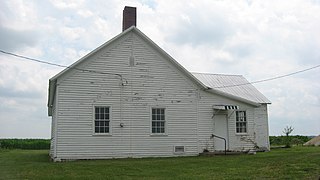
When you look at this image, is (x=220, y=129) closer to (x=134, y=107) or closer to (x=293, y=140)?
(x=134, y=107)

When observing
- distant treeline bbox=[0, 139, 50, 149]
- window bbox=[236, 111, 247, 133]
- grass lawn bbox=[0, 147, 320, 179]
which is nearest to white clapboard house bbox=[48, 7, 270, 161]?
window bbox=[236, 111, 247, 133]

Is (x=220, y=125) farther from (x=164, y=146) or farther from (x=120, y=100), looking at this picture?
(x=120, y=100)

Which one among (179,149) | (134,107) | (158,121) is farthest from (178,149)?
(134,107)

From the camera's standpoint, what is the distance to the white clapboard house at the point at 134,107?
66.7 feet

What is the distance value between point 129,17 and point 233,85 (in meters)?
10.9

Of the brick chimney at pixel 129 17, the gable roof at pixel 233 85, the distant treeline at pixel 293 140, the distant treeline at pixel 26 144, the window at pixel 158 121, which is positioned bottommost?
the distant treeline at pixel 26 144

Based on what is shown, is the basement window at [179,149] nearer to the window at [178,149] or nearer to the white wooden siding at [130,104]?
the window at [178,149]

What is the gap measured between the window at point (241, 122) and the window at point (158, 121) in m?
5.03

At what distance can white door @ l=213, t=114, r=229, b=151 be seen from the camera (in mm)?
23516

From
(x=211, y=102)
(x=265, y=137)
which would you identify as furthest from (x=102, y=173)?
(x=265, y=137)

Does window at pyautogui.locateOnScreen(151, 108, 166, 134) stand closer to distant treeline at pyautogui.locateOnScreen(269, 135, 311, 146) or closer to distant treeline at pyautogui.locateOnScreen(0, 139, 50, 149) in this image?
distant treeline at pyautogui.locateOnScreen(269, 135, 311, 146)

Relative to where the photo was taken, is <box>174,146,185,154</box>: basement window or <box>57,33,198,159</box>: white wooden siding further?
<box>174,146,185,154</box>: basement window

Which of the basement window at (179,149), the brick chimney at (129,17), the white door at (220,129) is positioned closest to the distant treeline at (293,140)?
the white door at (220,129)

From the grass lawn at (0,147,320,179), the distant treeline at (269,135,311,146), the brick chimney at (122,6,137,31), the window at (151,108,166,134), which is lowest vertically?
the grass lawn at (0,147,320,179)
